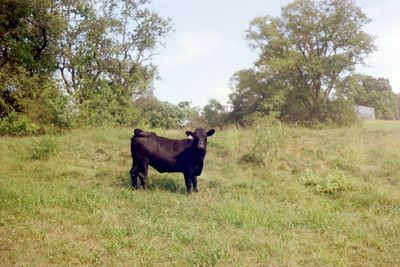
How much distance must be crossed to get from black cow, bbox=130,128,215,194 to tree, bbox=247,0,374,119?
2985cm

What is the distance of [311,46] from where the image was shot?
41.4 metres

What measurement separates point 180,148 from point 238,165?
3.19 m

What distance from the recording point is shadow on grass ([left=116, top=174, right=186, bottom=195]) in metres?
9.80

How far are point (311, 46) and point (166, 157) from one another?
35.8 m

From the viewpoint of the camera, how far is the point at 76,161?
1234cm

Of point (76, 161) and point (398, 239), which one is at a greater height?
point (76, 161)

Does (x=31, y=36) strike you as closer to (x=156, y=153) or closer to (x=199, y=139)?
(x=156, y=153)

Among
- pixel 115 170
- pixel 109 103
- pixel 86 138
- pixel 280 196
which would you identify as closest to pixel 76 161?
pixel 115 170

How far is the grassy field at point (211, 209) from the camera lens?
579 centimetres

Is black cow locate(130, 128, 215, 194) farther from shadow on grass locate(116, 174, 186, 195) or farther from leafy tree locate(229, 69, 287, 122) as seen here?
leafy tree locate(229, 69, 287, 122)

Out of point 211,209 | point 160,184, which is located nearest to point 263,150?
point 160,184

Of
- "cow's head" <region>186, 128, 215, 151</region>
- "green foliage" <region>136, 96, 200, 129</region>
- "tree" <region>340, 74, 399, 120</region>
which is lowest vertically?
"cow's head" <region>186, 128, 215, 151</region>

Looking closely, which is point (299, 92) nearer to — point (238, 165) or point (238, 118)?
point (238, 118)

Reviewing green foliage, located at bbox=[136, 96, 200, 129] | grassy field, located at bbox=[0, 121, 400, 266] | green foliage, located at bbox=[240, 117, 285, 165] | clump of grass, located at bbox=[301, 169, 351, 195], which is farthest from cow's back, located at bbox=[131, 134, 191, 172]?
green foliage, located at bbox=[136, 96, 200, 129]
